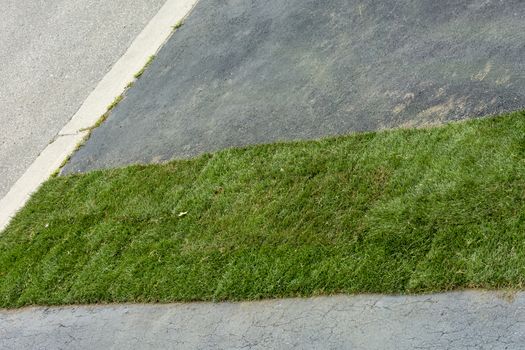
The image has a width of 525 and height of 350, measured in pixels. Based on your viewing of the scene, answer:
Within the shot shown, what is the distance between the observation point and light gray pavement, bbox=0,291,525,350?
13.9 feet

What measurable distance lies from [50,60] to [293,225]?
228 inches

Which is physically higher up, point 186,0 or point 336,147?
point 186,0

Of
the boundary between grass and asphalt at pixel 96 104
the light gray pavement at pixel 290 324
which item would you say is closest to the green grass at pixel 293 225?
the light gray pavement at pixel 290 324

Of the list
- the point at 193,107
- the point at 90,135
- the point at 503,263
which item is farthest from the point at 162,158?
the point at 503,263

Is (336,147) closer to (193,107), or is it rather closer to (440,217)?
(440,217)

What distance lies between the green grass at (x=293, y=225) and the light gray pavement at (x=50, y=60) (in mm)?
1740

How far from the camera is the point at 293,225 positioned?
5.51m

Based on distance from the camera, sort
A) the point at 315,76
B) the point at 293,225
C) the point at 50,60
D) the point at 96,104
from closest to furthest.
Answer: the point at 293,225
the point at 315,76
the point at 96,104
the point at 50,60

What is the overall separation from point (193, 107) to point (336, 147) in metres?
2.10

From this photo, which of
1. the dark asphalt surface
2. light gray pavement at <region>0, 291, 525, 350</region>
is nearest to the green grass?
light gray pavement at <region>0, 291, 525, 350</region>

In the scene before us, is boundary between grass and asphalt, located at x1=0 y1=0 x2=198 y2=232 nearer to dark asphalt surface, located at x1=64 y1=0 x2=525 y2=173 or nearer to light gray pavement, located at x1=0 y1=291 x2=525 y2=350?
dark asphalt surface, located at x1=64 y1=0 x2=525 y2=173

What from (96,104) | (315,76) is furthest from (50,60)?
(315,76)

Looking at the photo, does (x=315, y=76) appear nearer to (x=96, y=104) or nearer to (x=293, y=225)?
(x=293, y=225)

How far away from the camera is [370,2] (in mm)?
7898
